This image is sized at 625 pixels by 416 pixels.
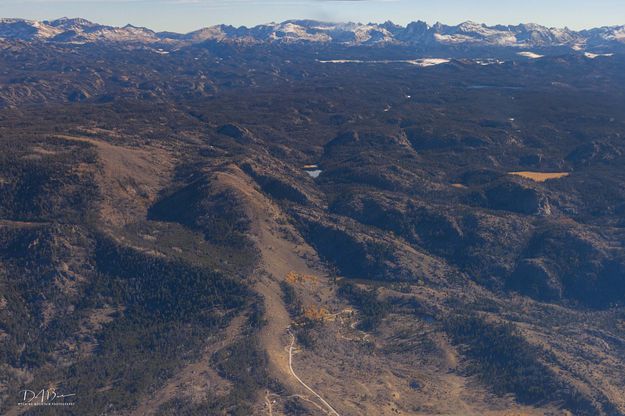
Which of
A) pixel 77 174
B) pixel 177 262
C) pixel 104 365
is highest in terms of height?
pixel 77 174

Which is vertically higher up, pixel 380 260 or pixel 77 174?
pixel 77 174

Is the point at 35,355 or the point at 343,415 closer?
the point at 343,415

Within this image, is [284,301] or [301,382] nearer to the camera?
[301,382]

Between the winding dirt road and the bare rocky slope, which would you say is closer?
the winding dirt road

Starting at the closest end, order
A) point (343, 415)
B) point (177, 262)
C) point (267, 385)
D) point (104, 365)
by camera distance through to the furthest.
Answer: point (343, 415), point (267, 385), point (104, 365), point (177, 262)

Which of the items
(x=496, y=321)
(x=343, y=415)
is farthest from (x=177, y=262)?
(x=496, y=321)

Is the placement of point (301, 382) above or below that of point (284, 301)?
below

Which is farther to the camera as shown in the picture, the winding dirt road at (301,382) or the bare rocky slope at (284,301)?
the bare rocky slope at (284,301)

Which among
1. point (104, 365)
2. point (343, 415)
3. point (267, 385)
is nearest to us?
point (343, 415)

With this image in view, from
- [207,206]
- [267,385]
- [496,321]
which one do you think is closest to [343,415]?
[267,385]

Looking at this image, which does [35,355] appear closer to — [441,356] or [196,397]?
[196,397]
